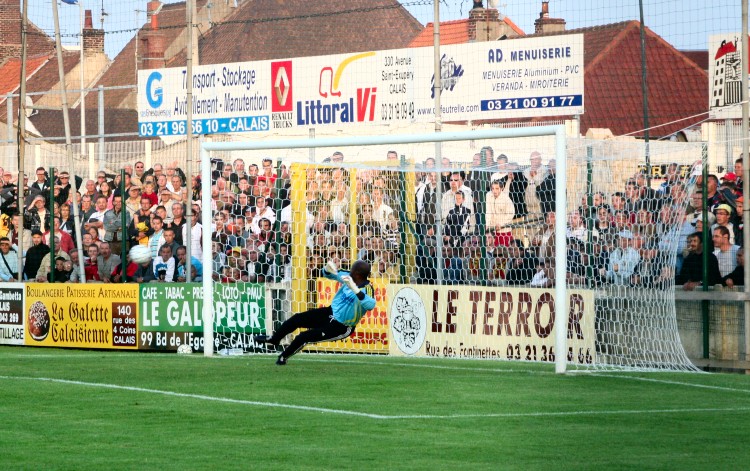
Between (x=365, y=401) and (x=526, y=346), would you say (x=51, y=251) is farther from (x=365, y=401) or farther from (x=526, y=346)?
(x=365, y=401)

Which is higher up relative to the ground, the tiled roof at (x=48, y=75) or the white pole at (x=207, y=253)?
the tiled roof at (x=48, y=75)

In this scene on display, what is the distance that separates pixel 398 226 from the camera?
1919 cm

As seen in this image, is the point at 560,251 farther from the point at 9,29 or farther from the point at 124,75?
the point at 124,75

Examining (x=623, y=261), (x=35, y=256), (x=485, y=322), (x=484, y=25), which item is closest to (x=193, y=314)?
(x=35, y=256)

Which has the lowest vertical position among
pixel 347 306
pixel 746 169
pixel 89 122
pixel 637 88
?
pixel 347 306

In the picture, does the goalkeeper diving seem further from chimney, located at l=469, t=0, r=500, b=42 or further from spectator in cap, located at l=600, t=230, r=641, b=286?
chimney, located at l=469, t=0, r=500, b=42

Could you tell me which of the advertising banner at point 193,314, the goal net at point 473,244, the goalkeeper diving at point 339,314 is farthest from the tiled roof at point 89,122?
the goalkeeper diving at point 339,314

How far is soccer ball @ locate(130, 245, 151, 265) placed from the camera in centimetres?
2127

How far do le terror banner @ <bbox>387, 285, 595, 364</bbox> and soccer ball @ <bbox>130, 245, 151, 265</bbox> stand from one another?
4.66 meters

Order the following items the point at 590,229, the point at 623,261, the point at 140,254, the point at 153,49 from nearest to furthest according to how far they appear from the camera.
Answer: the point at 623,261 → the point at 590,229 → the point at 140,254 → the point at 153,49

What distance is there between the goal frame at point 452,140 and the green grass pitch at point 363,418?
2.49 ft

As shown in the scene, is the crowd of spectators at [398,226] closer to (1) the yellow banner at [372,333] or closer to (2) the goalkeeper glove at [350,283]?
(1) the yellow banner at [372,333]

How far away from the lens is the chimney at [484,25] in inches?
1243

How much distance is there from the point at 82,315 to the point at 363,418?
1122cm
